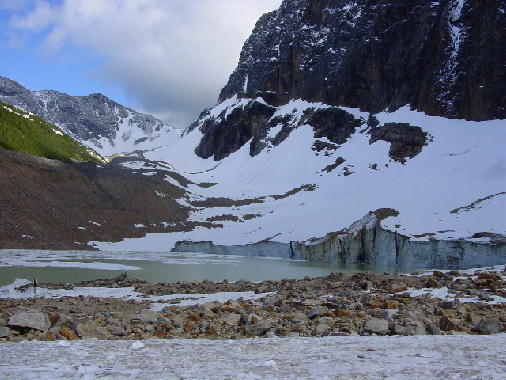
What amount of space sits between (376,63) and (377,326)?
12084 centimetres

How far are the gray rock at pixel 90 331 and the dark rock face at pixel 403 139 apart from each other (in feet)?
286

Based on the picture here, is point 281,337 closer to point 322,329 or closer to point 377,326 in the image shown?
point 322,329

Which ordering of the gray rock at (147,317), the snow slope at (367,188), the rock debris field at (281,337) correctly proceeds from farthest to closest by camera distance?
the snow slope at (367,188) < the gray rock at (147,317) < the rock debris field at (281,337)

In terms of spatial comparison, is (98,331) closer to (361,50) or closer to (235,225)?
(235,225)

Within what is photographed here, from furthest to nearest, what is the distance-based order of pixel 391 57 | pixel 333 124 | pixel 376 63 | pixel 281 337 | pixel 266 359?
pixel 376 63, pixel 333 124, pixel 391 57, pixel 281 337, pixel 266 359

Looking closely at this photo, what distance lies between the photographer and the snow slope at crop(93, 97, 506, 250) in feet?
190

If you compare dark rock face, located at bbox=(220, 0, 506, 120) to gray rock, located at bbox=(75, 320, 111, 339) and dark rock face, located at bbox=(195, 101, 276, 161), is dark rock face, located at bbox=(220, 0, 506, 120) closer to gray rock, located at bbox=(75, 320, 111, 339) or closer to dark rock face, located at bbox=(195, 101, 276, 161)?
dark rock face, located at bbox=(195, 101, 276, 161)

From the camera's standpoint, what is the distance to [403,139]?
320ft

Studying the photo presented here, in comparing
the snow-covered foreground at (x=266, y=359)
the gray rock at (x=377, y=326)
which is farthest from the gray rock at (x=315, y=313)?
the snow-covered foreground at (x=266, y=359)

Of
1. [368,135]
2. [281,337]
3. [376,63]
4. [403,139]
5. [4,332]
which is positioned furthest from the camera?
[376,63]

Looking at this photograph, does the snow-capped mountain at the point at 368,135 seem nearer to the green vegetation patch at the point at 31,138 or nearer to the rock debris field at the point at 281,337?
the green vegetation patch at the point at 31,138

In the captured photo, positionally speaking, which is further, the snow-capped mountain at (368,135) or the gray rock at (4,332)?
the snow-capped mountain at (368,135)

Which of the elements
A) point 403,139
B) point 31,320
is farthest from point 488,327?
point 403,139

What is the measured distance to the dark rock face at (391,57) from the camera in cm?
9881
